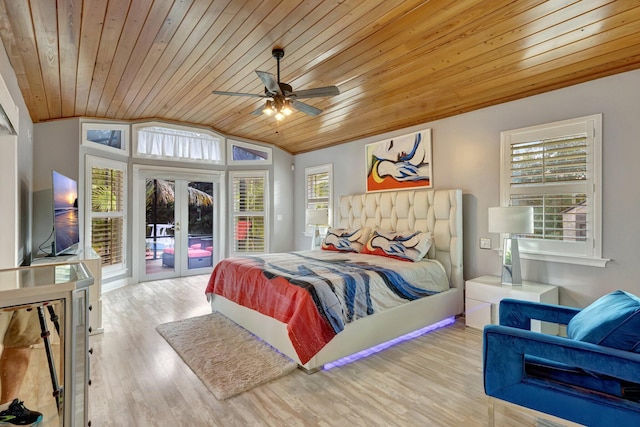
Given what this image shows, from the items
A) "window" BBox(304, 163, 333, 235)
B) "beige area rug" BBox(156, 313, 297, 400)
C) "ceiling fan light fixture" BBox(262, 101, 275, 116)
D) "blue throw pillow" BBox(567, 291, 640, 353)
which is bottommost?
"beige area rug" BBox(156, 313, 297, 400)

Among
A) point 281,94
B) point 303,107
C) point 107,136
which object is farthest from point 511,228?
point 107,136

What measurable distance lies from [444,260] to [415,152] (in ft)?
5.07

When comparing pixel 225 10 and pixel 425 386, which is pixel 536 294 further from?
pixel 225 10

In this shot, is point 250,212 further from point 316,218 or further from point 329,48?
point 329,48

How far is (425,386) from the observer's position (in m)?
2.38

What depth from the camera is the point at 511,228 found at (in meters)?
3.21

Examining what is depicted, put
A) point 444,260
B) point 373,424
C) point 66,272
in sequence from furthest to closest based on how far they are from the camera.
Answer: point 444,260 < point 373,424 < point 66,272

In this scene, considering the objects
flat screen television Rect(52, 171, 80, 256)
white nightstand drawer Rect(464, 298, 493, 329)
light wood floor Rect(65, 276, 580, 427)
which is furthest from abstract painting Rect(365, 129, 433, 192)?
flat screen television Rect(52, 171, 80, 256)

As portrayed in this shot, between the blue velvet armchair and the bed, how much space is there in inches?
47.3

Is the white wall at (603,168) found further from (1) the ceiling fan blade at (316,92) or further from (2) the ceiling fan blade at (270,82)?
(2) the ceiling fan blade at (270,82)

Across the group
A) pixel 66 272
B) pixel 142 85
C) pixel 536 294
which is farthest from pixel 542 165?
pixel 142 85

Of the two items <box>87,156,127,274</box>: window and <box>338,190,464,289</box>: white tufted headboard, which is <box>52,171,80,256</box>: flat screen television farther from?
<box>338,190,464,289</box>: white tufted headboard

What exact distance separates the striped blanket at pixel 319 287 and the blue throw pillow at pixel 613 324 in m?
1.50

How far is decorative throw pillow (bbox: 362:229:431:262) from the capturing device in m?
3.84
